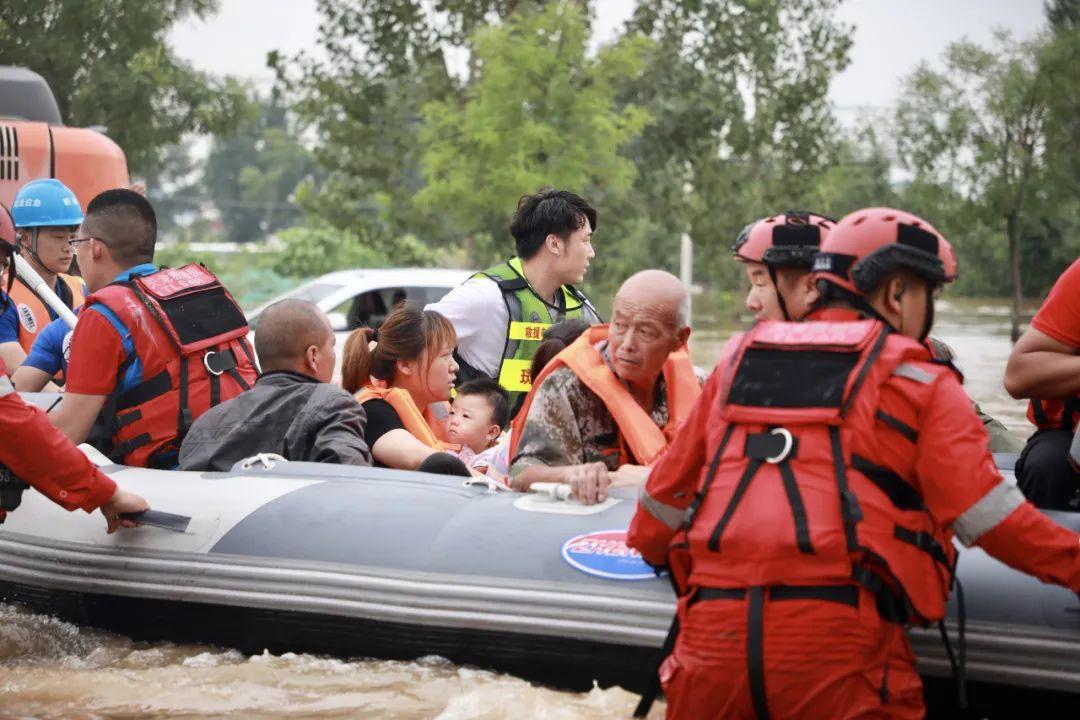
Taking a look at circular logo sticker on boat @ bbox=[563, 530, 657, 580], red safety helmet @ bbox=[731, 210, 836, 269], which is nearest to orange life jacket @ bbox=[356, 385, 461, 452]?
circular logo sticker on boat @ bbox=[563, 530, 657, 580]

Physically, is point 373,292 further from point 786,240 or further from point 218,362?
point 786,240

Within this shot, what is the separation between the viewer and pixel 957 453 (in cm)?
293

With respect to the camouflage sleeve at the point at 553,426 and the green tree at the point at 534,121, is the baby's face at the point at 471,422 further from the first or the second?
the green tree at the point at 534,121

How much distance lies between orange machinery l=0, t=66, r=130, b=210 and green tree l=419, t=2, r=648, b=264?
718cm

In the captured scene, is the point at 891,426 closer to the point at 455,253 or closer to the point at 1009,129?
the point at 1009,129

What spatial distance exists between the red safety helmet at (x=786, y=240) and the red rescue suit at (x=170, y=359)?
84.8 inches

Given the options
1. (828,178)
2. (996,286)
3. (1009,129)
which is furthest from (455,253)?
(996,286)

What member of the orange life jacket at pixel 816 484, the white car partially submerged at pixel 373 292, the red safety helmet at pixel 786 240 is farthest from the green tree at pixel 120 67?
the orange life jacket at pixel 816 484

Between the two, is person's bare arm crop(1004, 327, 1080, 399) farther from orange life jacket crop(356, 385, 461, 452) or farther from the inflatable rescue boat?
orange life jacket crop(356, 385, 461, 452)

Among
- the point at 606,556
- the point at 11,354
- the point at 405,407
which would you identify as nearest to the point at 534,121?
the point at 11,354

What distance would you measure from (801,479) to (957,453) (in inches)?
12.1

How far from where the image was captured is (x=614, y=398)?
4281mm

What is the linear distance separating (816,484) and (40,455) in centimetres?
232

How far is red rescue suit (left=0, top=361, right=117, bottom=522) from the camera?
4.16 meters
